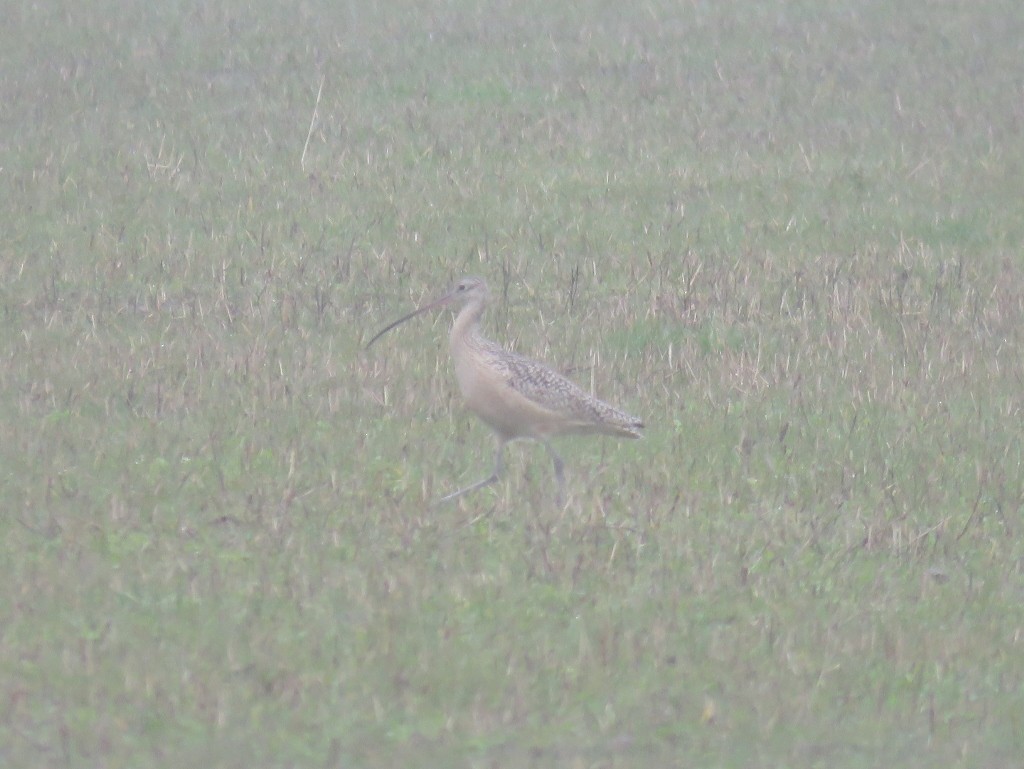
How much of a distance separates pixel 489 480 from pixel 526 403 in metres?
0.39

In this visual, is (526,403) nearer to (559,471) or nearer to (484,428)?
(559,471)

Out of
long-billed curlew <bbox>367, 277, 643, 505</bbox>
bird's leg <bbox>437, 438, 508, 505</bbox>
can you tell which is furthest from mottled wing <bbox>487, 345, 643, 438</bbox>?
bird's leg <bbox>437, 438, 508, 505</bbox>

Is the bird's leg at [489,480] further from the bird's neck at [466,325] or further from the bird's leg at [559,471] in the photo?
the bird's neck at [466,325]

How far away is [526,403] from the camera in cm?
777

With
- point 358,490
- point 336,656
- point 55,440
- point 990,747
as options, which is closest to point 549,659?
point 336,656

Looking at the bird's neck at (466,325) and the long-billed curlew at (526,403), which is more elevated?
the bird's neck at (466,325)

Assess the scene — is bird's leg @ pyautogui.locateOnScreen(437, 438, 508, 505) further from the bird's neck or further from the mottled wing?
the bird's neck

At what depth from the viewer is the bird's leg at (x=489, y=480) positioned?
7.43 metres

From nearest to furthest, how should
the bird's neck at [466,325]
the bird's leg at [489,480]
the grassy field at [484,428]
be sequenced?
the grassy field at [484,428]
the bird's leg at [489,480]
the bird's neck at [466,325]

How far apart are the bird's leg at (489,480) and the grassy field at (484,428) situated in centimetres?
8

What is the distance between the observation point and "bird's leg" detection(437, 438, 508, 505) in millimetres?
7434

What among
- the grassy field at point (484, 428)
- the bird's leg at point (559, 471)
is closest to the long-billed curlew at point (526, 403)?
the bird's leg at point (559, 471)

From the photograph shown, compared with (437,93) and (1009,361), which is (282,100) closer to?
(437,93)

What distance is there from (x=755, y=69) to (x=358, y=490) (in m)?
11.9
